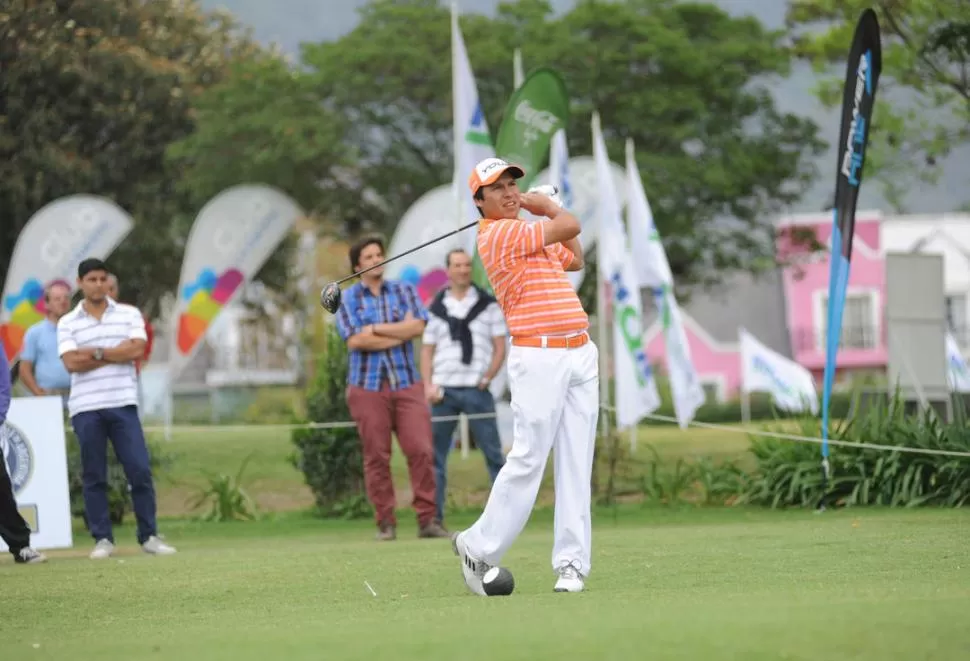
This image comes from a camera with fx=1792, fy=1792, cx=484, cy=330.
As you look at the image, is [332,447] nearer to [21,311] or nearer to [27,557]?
[27,557]

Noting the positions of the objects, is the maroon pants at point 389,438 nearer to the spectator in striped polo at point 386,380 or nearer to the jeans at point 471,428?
the spectator in striped polo at point 386,380

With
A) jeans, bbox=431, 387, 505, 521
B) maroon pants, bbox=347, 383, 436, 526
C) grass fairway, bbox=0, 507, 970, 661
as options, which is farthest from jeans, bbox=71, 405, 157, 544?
jeans, bbox=431, 387, 505, 521

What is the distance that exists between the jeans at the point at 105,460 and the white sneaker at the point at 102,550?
0.17 feet

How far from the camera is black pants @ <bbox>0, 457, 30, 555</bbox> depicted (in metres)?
10.7

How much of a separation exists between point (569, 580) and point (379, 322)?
15.3 feet

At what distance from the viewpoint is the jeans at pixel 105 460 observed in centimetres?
1118

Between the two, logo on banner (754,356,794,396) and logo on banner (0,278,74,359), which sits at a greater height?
logo on banner (0,278,74,359)

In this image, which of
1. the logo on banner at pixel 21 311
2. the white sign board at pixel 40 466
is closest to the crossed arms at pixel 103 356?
the white sign board at pixel 40 466

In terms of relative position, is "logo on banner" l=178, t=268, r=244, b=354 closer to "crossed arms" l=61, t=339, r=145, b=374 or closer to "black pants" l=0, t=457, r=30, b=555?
"crossed arms" l=61, t=339, r=145, b=374

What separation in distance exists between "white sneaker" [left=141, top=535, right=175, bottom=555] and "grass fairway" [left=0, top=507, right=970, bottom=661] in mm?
165

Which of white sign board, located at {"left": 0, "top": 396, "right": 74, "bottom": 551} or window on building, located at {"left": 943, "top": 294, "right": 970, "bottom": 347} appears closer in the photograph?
white sign board, located at {"left": 0, "top": 396, "right": 74, "bottom": 551}

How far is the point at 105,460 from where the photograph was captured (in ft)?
37.0

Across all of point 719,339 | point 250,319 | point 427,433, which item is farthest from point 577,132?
point 719,339

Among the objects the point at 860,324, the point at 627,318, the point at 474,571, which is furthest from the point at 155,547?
the point at 860,324
